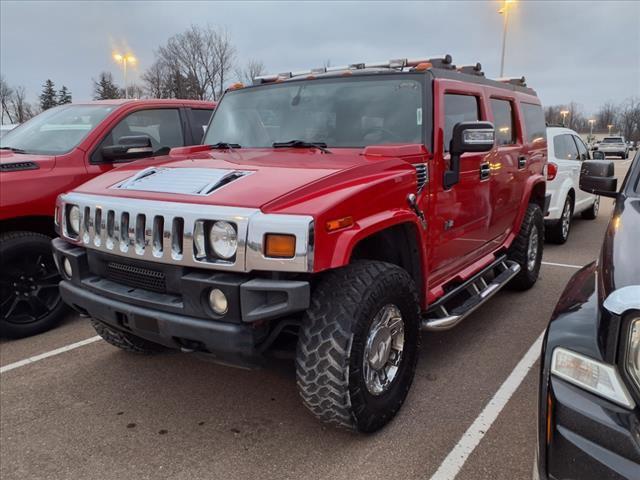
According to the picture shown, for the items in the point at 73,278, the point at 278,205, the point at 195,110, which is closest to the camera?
the point at 278,205

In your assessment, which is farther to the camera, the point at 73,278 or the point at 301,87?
the point at 301,87

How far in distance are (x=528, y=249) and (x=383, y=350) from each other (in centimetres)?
308

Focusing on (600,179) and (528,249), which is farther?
(528,249)

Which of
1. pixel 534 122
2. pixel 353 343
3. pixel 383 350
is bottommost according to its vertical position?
pixel 383 350

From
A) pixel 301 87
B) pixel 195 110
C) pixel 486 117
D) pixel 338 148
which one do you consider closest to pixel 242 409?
pixel 338 148

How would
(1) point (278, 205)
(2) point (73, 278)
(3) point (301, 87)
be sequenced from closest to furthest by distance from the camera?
1. (1) point (278, 205)
2. (2) point (73, 278)
3. (3) point (301, 87)

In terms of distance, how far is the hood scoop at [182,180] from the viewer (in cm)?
265

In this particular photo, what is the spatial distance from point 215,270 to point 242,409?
1.19 meters

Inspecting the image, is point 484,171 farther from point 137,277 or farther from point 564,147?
point 564,147

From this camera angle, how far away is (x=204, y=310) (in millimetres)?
2455

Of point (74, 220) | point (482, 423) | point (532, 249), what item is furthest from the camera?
point (532, 249)

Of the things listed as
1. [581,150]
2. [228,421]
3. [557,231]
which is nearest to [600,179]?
[228,421]

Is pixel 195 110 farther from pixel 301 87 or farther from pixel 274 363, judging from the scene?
pixel 274 363

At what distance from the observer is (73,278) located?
3.07 m
